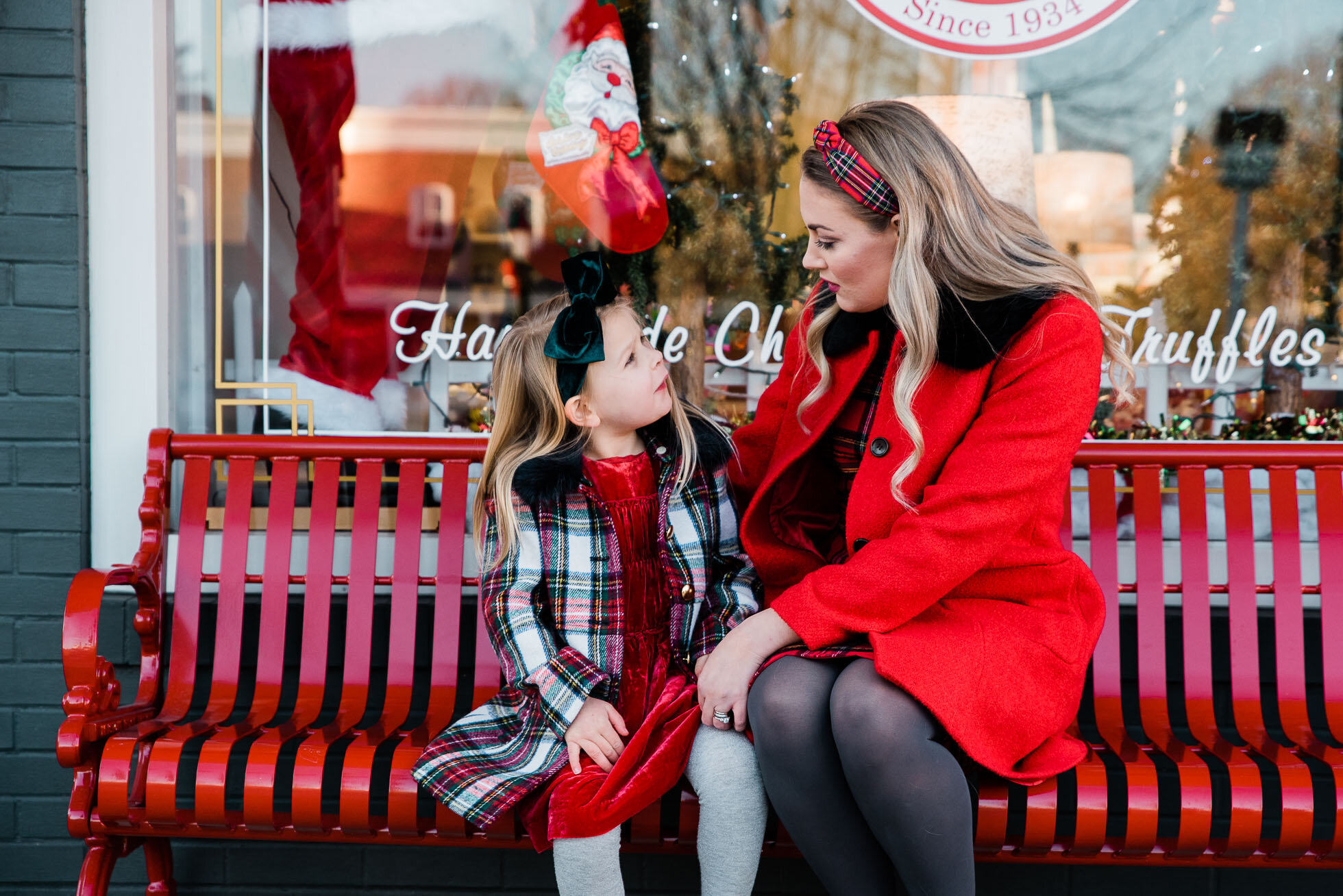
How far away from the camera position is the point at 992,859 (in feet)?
6.83

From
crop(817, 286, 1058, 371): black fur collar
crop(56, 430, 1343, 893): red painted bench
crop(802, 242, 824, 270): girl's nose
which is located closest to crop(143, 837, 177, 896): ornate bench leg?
crop(56, 430, 1343, 893): red painted bench

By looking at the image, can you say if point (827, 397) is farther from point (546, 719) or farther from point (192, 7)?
point (192, 7)

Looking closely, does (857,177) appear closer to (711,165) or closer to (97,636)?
(711,165)

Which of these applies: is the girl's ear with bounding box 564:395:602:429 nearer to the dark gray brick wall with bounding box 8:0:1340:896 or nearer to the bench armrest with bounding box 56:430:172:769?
the bench armrest with bounding box 56:430:172:769

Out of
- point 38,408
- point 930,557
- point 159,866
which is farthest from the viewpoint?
point 38,408

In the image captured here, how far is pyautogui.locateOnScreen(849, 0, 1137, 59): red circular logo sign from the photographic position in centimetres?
308

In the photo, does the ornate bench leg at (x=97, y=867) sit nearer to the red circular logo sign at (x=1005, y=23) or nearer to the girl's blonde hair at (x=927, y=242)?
the girl's blonde hair at (x=927, y=242)

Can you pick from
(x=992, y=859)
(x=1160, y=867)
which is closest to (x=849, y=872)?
(x=992, y=859)

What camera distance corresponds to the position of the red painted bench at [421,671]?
2082 mm

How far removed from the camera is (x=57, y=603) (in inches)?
109

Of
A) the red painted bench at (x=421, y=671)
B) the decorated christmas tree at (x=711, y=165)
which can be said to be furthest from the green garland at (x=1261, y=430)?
the decorated christmas tree at (x=711, y=165)

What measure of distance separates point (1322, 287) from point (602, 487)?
215 cm

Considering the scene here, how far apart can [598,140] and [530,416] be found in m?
1.15

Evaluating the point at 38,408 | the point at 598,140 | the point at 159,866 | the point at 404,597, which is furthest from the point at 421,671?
the point at 598,140
